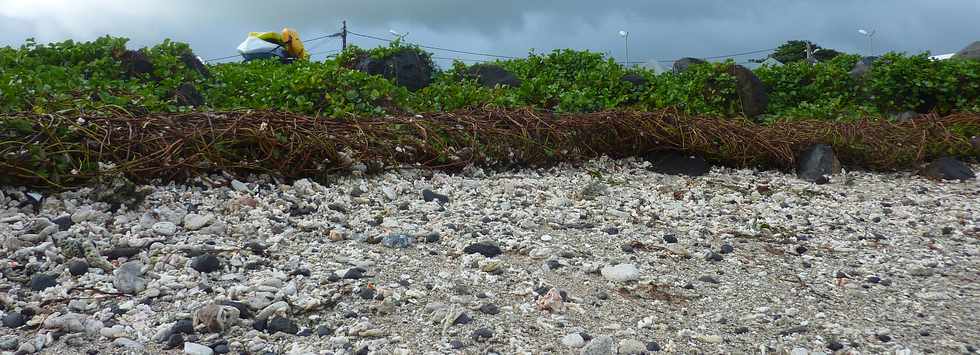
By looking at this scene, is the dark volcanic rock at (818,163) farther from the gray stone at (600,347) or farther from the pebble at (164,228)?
the pebble at (164,228)

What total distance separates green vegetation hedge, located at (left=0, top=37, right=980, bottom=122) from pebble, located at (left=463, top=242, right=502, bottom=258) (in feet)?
5.79

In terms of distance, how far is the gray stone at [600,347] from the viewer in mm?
2094

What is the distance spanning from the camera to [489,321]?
7.48 feet

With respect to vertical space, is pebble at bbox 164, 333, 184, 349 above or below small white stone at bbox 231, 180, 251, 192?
below

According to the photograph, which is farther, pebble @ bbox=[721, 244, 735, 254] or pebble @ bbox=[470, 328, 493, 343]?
pebble @ bbox=[721, 244, 735, 254]

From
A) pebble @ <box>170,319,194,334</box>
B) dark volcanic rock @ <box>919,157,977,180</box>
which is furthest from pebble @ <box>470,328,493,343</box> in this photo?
dark volcanic rock @ <box>919,157,977,180</box>

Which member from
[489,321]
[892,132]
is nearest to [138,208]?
[489,321]

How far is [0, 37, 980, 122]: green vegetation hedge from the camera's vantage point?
195 inches

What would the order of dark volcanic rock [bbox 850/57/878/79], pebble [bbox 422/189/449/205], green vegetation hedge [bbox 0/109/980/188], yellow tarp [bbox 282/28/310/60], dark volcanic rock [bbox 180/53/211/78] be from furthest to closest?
yellow tarp [bbox 282/28/310/60] < dark volcanic rock [bbox 850/57/878/79] < dark volcanic rock [bbox 180/53/211/78] < pebble [bbox 422/189/449/205] < green vegetation hedge [bbox 0/109/980/188]

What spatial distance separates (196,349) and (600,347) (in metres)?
1.09

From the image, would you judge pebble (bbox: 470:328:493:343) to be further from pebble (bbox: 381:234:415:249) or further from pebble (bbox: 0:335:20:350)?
pebble (bbox: 0:335:20:350)

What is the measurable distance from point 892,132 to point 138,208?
505 centimetres

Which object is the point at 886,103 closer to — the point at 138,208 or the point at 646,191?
the point at 646,191

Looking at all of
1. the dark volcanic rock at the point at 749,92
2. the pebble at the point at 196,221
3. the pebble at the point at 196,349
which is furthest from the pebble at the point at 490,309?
the dark volcanic rock at the point at 749,92
